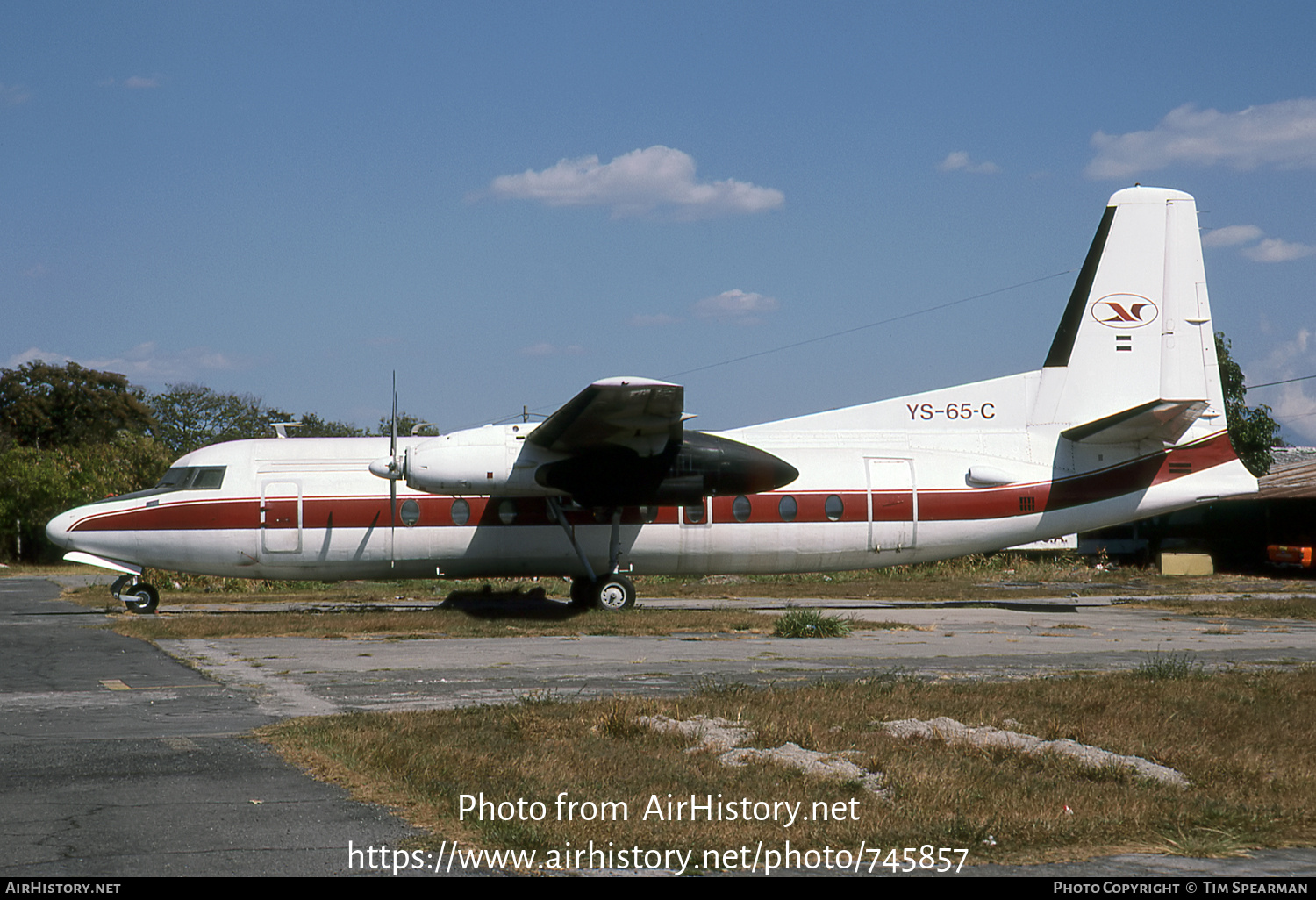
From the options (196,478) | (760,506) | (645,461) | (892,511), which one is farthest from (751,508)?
(196,478)

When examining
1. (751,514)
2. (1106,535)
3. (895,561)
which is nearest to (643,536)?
(751,514)

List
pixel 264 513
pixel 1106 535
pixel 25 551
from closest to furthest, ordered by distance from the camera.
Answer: pixel 264 513
pixel 1106 535
pixel 25 551

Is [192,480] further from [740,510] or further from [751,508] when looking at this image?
[751,508]

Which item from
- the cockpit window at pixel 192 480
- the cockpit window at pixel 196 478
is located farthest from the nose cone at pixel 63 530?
the cockpit window at pixel 196 478

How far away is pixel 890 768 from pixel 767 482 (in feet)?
45.1

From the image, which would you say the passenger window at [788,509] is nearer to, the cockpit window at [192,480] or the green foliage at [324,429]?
the cockpit window at [192,480]

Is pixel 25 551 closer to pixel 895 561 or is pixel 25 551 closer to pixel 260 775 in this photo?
pixel 895 561

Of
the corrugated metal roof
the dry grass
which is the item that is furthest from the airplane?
the corrugated metal roof

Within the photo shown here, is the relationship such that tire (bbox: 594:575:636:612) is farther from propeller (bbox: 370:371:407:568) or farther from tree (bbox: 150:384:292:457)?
tree (bbox: 150:384:292:457)

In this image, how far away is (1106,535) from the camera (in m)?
48.5

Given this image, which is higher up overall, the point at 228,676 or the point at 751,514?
the point at 751,514

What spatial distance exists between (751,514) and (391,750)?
14.6 metres

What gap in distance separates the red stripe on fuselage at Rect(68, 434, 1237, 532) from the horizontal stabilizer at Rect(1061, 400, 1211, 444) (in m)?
0.58

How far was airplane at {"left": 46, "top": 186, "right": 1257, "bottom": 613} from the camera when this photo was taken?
20.6 metres
